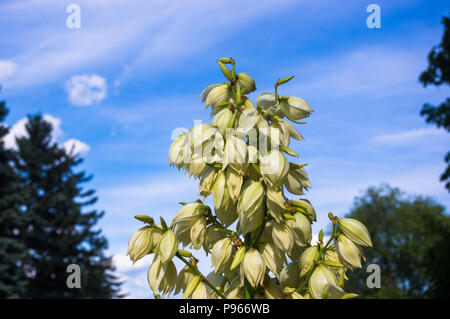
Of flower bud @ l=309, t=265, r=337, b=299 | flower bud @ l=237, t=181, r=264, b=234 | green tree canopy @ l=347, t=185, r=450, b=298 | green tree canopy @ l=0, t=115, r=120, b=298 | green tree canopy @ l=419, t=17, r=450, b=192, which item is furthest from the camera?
green tree canopy @ l=347, t=185, r=450, b=298

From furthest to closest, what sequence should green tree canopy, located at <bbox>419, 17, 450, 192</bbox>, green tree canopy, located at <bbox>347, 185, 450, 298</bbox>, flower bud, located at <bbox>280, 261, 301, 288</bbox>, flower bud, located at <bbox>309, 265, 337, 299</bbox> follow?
green tree canopy, located at <bbox>347, 185, 450, 298</bbox> < green tree canopy, located at <bbox>419, 17, 450, 192</bbox> < flower bud, located at <bbox>280, 261, 301, 288</bbox> < flower bud, located at <bbox>309, 265, 337, 299</bbox>

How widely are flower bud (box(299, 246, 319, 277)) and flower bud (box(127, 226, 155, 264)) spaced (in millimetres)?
557

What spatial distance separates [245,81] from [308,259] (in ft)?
2.42

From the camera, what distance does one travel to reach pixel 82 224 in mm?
22797

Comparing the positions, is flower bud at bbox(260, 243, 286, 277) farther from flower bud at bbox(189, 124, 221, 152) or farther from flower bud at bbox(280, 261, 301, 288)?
flower bud at bbox(189, 124, 221, 152)

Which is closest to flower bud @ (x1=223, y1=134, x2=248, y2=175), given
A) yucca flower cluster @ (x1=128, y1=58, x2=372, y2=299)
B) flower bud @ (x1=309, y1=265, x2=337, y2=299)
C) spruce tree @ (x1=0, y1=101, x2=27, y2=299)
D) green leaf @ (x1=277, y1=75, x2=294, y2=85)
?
yucca flower cluster @ (x1=128, y1=58, x2=372, y2=299)

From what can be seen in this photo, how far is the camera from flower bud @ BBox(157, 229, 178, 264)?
137 cm

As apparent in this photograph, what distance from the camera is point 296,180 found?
1.56m

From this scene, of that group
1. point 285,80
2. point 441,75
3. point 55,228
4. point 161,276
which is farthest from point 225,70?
point 55,228

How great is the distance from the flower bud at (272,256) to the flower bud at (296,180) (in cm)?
23

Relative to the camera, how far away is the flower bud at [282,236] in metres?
1.38

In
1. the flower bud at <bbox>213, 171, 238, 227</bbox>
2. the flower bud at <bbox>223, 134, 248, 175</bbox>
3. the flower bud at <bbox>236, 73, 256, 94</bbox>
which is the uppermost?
the flower bud at <bbox>236, 73, 256, 94</bbox>

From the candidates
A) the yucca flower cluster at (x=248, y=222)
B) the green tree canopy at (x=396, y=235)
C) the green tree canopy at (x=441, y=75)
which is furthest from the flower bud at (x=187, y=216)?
the green tree canopy at (x=396, y=235)
